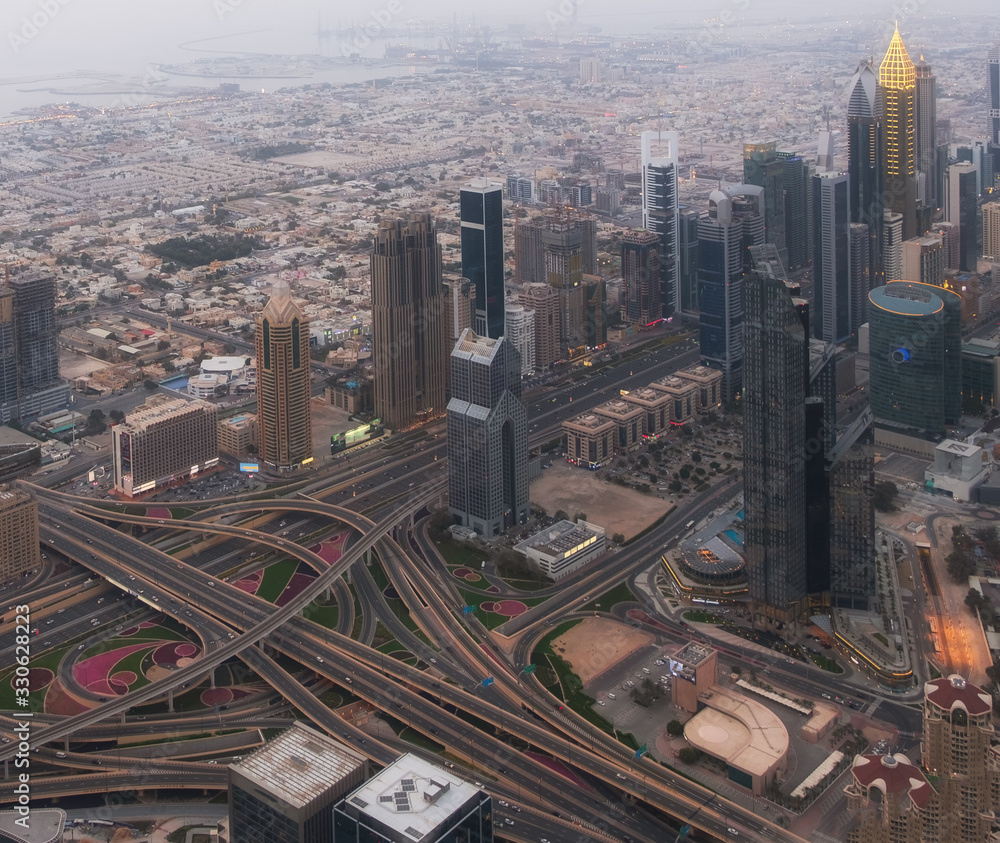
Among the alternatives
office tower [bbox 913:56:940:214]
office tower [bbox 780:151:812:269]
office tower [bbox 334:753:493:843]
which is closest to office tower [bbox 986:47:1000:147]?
office tower [bbox 913:56:940:214]

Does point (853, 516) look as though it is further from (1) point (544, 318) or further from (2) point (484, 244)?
(1) point (544, 318)

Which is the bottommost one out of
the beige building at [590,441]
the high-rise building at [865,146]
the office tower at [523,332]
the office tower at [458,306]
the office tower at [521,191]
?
the beige building at [590,441]

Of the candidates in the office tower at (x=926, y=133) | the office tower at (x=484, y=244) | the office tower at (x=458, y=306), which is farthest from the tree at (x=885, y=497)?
the office tower at (x=926, y=133)

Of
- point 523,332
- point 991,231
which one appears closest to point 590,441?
point 523,332

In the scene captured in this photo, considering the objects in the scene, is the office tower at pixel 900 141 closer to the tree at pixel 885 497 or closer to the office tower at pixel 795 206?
the office tower at pixel 795 206

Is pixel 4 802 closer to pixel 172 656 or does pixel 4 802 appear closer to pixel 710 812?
pixel 172 656

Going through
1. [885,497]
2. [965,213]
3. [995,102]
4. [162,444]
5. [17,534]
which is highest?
[995,102]
